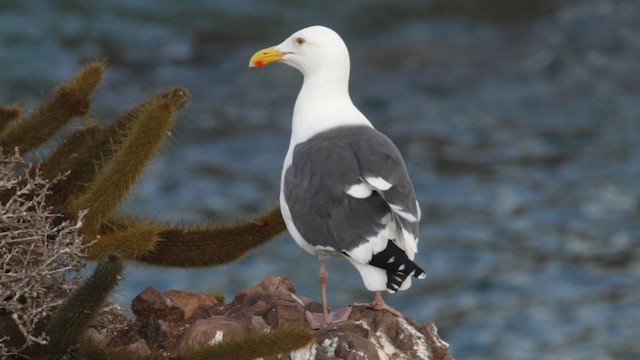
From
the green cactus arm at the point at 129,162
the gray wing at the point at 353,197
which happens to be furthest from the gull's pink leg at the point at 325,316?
the green cactus arm at the point at 129,162

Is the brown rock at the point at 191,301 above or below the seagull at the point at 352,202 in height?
below

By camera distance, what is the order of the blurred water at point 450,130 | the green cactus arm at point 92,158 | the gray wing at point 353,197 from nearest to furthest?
the gray wing at point 353,197, the green cactus arm at point 92,158, the blurred water at point 450,130

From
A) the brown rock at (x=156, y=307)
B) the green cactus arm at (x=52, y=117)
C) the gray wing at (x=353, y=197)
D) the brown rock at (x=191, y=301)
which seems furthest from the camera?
the green cactus arm at (x=52, y=117)

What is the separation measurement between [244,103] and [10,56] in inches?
114

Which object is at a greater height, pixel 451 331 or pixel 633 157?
pixel 633 157

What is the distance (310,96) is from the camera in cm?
545

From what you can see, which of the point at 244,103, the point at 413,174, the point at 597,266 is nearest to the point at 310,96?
the point at 597,266

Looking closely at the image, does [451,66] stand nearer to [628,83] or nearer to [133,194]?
[628,83]

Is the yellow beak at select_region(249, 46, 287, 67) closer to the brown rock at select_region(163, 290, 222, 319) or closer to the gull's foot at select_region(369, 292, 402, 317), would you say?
the brown rock at select_region(163, 290, 222, 319)

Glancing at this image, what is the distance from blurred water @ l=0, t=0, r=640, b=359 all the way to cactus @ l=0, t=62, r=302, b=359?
417mm

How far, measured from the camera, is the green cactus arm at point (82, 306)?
4098mm

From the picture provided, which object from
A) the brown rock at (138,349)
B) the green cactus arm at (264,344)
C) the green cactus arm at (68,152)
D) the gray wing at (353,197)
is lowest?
the brown rock at (138,349)

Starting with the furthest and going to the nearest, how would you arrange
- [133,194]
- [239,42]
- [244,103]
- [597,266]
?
[239,42]
[244,103]
[597,266]
[133,194]

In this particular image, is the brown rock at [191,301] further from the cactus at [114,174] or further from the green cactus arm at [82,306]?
the green cactus arm at [82,306]
